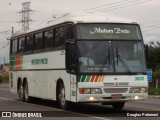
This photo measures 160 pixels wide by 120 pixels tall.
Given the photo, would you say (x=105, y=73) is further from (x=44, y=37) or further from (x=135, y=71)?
(x=44, y=37)

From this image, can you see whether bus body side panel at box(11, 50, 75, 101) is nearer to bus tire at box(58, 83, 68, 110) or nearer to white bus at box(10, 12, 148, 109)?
white bus at box(10, 12, 148, 109)

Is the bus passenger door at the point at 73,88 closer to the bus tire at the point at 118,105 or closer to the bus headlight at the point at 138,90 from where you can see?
the bus headlight at the point at 138,90

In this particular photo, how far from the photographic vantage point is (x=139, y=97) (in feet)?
59.0

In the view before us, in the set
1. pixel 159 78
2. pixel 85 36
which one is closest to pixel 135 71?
pixel 85 36

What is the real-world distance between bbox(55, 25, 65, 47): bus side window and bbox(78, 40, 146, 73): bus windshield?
1.73 metres

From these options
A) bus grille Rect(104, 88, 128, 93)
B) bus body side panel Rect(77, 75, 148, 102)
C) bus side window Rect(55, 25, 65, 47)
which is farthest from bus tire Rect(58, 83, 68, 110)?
bus grille Rect(104, 88, 128, 93)

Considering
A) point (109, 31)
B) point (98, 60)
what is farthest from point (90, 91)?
point (109, 31)

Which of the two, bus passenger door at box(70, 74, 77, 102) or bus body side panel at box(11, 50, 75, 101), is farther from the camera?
bus body side panel at box(11, 50, 75, 101)

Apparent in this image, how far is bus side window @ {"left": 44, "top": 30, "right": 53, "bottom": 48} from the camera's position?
2098 centimetres

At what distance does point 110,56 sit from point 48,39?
426cm

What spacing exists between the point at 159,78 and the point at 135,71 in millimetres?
24315

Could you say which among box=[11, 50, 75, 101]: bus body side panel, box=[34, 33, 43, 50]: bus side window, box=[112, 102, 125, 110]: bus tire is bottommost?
box=[112, 102, 125, 110]: bus tire

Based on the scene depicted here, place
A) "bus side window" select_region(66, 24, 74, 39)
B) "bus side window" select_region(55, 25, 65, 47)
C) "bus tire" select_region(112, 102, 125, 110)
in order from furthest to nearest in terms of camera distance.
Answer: "bus tire" select_region(112, 102, 125, 110), "bus side window" select_region(55, 25, 65, 47), "bus side window" select_region(66, 24, 74, 39)

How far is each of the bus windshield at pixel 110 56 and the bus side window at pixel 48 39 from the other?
331cm
